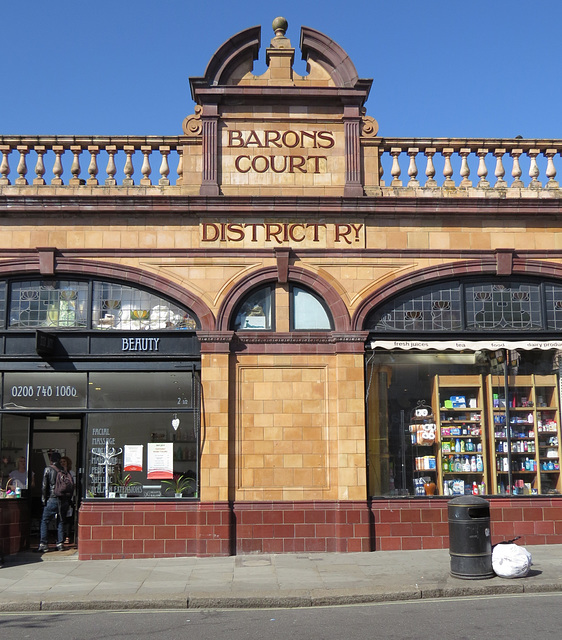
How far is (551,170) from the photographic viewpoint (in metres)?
15.0

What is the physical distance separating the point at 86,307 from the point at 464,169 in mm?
7583

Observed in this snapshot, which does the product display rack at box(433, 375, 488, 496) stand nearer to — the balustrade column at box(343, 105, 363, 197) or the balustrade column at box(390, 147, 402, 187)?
the balustrade column at box(390, 147, 402, 187)

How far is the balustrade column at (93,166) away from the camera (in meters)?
14.5

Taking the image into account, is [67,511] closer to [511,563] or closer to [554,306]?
[511,563]

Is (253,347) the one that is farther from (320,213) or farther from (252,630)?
(252,630)

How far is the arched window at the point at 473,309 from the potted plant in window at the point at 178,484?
4.30m

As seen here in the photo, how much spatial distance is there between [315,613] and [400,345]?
19.1 feet

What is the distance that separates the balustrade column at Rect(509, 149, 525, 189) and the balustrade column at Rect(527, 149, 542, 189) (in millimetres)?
186

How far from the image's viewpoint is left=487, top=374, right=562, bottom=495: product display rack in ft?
46.7

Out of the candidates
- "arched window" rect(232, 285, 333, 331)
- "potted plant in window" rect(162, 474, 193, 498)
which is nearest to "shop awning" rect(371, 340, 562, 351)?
"arched window" rect(232, 285, 333, 331)

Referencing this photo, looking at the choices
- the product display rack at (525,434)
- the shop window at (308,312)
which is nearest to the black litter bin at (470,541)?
the product display rack at (525,434)

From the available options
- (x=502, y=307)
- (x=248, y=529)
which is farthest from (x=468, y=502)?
(x=502, y=307)

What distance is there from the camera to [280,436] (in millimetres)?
13844

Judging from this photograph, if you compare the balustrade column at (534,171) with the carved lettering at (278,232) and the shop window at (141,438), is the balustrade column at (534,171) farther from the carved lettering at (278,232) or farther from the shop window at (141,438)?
the shop window at (141,438)
